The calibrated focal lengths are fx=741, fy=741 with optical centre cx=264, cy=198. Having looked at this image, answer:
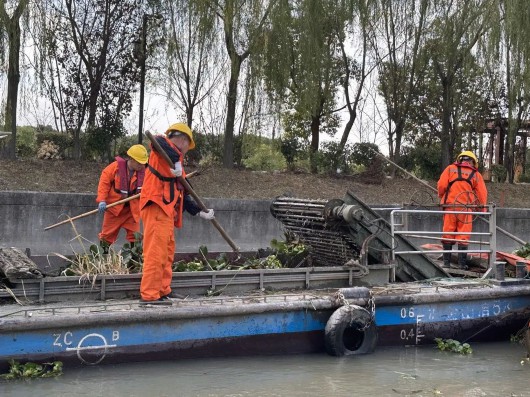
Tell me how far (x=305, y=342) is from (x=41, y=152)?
386 inches

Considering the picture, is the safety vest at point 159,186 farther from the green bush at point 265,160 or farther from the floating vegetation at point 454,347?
the green bush at point 265,160

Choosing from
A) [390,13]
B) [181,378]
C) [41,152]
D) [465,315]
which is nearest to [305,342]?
[181,378]

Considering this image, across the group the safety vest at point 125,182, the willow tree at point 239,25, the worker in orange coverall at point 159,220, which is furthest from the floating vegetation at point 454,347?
the willow tree at point 239,25

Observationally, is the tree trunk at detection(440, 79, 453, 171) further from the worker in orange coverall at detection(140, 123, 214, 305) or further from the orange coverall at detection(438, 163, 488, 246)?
the worker in orange coverall at detection(140, 123, 214, 305)

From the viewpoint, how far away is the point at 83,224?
12516mm

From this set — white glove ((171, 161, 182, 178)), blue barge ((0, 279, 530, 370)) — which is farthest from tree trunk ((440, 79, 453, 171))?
white glove ((171, 161, 182, 178))

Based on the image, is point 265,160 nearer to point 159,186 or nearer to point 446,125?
point 446,125

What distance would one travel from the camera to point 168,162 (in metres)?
7.19

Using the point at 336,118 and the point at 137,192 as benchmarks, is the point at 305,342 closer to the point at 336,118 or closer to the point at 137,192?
the point at 137,192

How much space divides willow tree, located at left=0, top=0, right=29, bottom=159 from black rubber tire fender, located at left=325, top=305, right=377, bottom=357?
9.36 m

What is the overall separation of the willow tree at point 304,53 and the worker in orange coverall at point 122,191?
23.7ft

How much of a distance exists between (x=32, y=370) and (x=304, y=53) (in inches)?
485

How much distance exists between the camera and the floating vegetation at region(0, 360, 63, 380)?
246 inches

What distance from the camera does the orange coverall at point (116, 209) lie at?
382 inches
